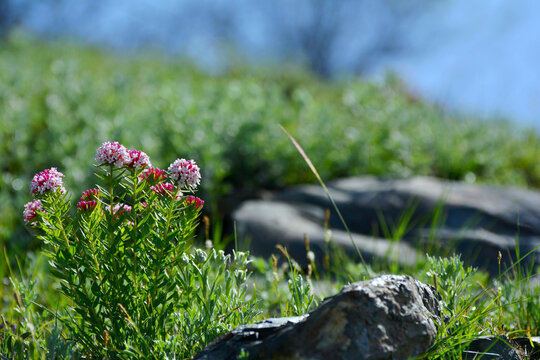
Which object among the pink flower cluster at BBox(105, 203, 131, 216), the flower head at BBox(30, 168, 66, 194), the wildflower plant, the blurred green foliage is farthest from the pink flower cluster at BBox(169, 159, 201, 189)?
the blurred green foliage

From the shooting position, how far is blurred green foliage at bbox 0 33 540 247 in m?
5.63

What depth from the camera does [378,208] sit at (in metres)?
5.18

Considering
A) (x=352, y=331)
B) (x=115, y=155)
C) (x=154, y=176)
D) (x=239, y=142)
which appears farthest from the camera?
(x=239, y=142)

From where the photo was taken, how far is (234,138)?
609cm

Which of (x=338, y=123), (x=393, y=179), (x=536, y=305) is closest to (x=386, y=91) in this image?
(x=338, y=123)

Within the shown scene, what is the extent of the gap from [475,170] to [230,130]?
334 cm

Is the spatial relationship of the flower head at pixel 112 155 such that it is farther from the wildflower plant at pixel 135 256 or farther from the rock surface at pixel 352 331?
the rock surface at pixel 352 331

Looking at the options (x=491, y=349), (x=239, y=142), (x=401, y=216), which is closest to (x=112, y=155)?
(x=491, y=349)

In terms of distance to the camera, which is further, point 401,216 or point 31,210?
point 401,216

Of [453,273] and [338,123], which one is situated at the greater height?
[338,123]

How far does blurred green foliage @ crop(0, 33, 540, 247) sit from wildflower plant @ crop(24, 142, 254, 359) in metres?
2.79

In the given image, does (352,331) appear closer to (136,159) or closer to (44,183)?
(136,159)

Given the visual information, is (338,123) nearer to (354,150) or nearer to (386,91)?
(354,150)

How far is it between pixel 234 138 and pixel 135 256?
3.90 metres
